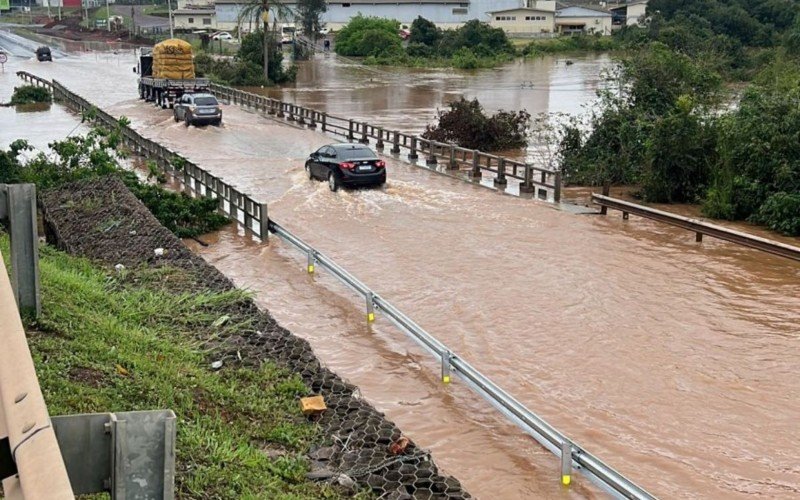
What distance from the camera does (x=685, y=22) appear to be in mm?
96812

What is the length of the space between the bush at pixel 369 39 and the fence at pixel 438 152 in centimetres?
5022

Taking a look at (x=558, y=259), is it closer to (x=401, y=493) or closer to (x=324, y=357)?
(x=324, y=357)

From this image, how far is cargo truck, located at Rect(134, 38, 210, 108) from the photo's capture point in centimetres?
5088

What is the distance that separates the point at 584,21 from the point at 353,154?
114 metres

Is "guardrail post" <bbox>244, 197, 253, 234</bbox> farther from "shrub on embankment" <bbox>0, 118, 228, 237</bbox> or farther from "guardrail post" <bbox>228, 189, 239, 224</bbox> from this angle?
"shrub on embankment" <bbox>0, 118, 228, 237</bbox>

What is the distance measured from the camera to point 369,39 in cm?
10431

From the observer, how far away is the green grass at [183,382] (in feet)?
24.7

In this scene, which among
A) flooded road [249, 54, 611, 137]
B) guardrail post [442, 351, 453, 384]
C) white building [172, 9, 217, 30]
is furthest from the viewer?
white building [172, 9, 217, 30]

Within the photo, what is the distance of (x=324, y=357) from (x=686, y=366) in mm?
5195

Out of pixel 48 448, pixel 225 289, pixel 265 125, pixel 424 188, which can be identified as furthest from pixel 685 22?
pixel 48 448

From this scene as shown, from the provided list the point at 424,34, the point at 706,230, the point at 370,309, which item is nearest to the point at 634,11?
the point at 424,34

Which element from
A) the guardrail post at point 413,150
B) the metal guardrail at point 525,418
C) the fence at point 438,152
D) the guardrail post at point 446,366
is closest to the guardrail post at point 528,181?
the fence at point 438,152

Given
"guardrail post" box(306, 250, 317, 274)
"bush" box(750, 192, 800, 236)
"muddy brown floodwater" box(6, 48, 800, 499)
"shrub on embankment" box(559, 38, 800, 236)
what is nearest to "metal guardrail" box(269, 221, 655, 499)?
"muddy brown floodwater" box(6, 48, 800, 499)

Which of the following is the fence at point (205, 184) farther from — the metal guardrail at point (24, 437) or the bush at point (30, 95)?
the bush at point (30, 95)
